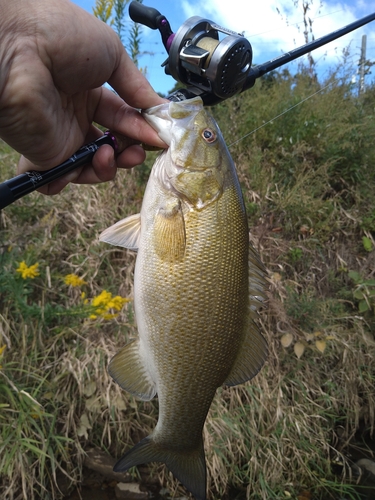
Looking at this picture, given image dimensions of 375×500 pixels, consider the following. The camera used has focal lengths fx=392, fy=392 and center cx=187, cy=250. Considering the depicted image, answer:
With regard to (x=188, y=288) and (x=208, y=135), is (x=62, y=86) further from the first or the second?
(x=188, y=288)

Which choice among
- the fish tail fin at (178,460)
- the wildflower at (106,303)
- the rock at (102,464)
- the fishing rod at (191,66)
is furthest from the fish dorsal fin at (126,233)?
the rock at (102,464)

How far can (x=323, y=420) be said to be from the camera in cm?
302

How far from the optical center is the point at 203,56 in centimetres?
153

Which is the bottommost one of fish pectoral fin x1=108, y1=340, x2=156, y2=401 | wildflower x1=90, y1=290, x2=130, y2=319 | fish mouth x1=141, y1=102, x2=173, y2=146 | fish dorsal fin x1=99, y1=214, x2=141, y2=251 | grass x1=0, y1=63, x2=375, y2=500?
grass x1=0, y1=63, x2=375, y2=500

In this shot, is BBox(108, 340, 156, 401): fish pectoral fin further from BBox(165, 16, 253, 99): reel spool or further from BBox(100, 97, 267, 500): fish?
BBox(165, 16, 253, 99): reel spool

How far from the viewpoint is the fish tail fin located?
5.10ft

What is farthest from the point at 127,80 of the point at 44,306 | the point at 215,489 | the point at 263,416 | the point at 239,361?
the point at 215,489

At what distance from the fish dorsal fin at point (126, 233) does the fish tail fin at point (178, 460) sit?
80cm

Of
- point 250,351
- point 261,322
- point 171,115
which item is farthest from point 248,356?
point 261,322

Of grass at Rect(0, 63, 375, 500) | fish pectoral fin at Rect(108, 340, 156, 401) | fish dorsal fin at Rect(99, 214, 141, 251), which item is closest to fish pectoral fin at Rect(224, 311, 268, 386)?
fish pectoral fin at Rect(108, 340, 156, 401)

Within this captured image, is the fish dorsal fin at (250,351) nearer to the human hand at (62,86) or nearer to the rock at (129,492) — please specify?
the human hand at (62,86)

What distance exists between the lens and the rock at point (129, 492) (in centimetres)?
273

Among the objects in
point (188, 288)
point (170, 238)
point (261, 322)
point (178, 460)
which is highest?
point (170, 238)

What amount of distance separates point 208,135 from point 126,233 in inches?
19.8
